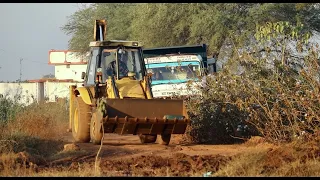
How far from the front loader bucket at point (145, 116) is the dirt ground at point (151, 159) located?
0.49m

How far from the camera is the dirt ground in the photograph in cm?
998

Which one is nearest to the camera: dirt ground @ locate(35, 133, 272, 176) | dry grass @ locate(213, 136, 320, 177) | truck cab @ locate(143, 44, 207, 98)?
dry grass @ locate(213, 136, 320, 177)

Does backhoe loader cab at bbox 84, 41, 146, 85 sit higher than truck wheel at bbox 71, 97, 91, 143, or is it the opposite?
backhoe loader cab at bbox 84, 41, 146, 85

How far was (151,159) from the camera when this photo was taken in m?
11.3

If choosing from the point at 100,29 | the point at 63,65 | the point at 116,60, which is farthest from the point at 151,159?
the point at 63,65

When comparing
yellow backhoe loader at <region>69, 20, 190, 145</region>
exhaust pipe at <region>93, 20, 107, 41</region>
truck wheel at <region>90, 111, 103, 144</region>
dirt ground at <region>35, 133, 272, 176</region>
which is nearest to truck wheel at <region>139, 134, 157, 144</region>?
yellow backhoe loader at <region>69, 20, 190, 145</region>

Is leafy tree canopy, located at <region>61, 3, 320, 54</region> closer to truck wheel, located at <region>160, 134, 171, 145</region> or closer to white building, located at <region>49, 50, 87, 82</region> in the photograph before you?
truck wheel, located at <region>160, 134, 171, 145</region>

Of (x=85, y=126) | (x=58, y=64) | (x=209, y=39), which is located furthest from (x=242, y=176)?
(x=58, y=64)

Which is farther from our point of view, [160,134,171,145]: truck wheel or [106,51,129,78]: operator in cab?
[106,51,129,78]: operator in cab

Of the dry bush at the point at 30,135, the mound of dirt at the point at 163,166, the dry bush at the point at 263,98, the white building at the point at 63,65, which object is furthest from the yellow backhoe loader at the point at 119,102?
the white building at the point at 63,65

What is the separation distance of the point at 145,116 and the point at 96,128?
1107 mm

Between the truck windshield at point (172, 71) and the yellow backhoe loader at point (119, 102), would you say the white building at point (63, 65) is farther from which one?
the yellow backhoe loader at point (119, 102)

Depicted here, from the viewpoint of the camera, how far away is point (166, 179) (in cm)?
858

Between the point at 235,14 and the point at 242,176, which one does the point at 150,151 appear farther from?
the point at 235,14
